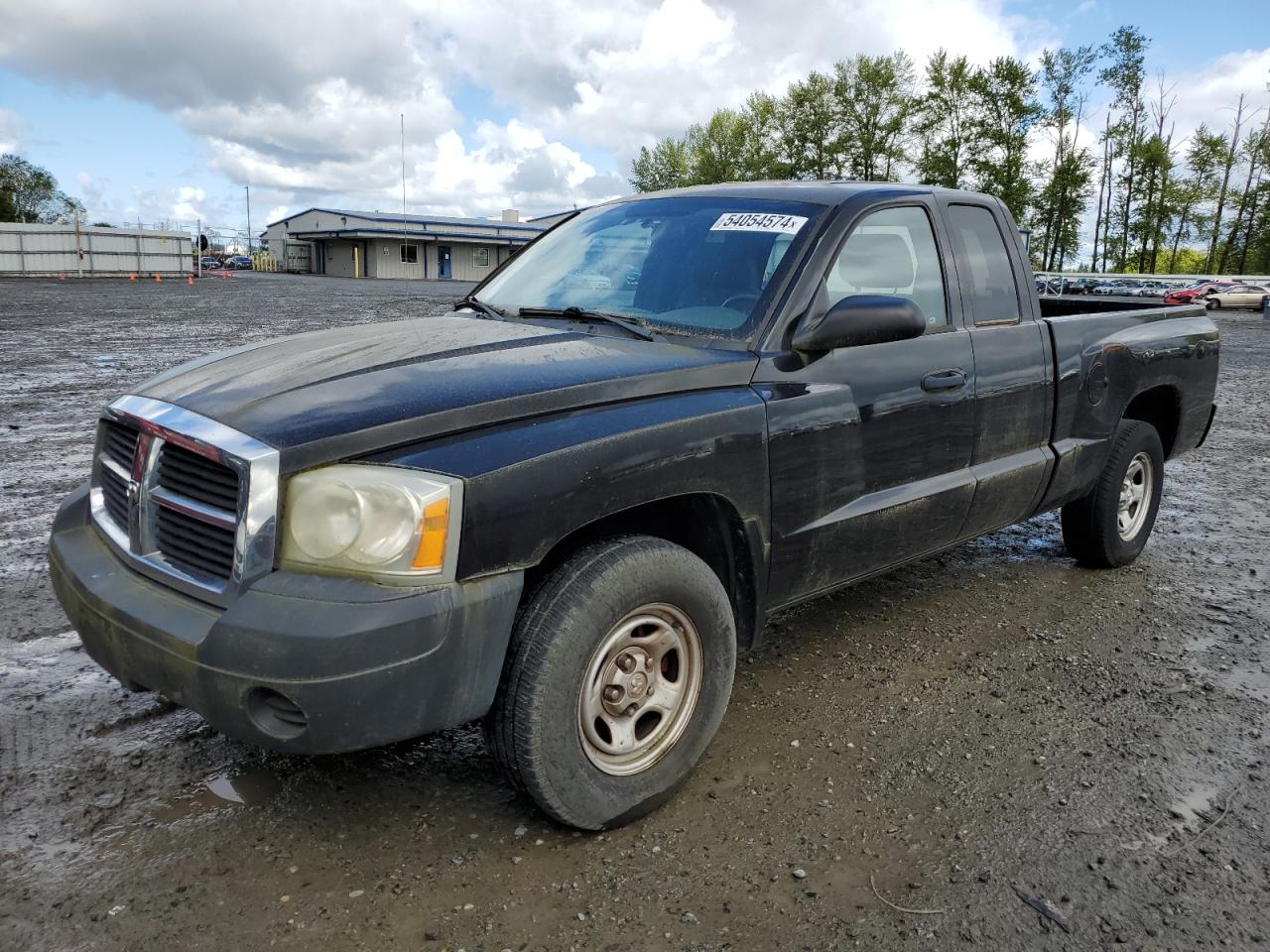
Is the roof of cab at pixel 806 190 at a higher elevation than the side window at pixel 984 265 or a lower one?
higher

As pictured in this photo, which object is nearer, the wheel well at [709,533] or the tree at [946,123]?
the wheel well at [709,533]

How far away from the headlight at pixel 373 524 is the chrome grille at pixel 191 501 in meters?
0.07

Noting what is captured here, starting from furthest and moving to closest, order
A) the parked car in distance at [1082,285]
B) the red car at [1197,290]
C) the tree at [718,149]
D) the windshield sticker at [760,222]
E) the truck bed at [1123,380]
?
the tree at [718,149] → the red car at [1197,290] → the parked car in distance at [1082,285] → the truck bed at [1123,380] → the windshield sticker at [760,222]

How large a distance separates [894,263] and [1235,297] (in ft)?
143

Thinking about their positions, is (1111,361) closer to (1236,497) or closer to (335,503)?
(1236,497)

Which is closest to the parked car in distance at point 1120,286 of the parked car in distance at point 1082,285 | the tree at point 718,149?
the parked car in distance at point 1082,285

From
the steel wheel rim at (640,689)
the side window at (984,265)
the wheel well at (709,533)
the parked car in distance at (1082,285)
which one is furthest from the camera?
the parked car in distance at (1082,285)

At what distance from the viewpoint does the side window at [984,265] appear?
155 inches

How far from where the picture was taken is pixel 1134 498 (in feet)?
16.9

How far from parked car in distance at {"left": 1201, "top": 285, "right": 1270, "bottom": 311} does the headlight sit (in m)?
44.8

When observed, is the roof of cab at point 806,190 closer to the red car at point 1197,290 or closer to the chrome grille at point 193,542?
the chrome grille at point 193,542

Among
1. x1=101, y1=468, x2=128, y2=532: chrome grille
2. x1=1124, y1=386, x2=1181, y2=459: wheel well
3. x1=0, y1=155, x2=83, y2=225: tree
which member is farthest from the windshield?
x1=0, y1=155, x2=83, y2=225: tree

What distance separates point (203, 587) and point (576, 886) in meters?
1.18

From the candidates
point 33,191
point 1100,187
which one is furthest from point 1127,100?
point 33,191
